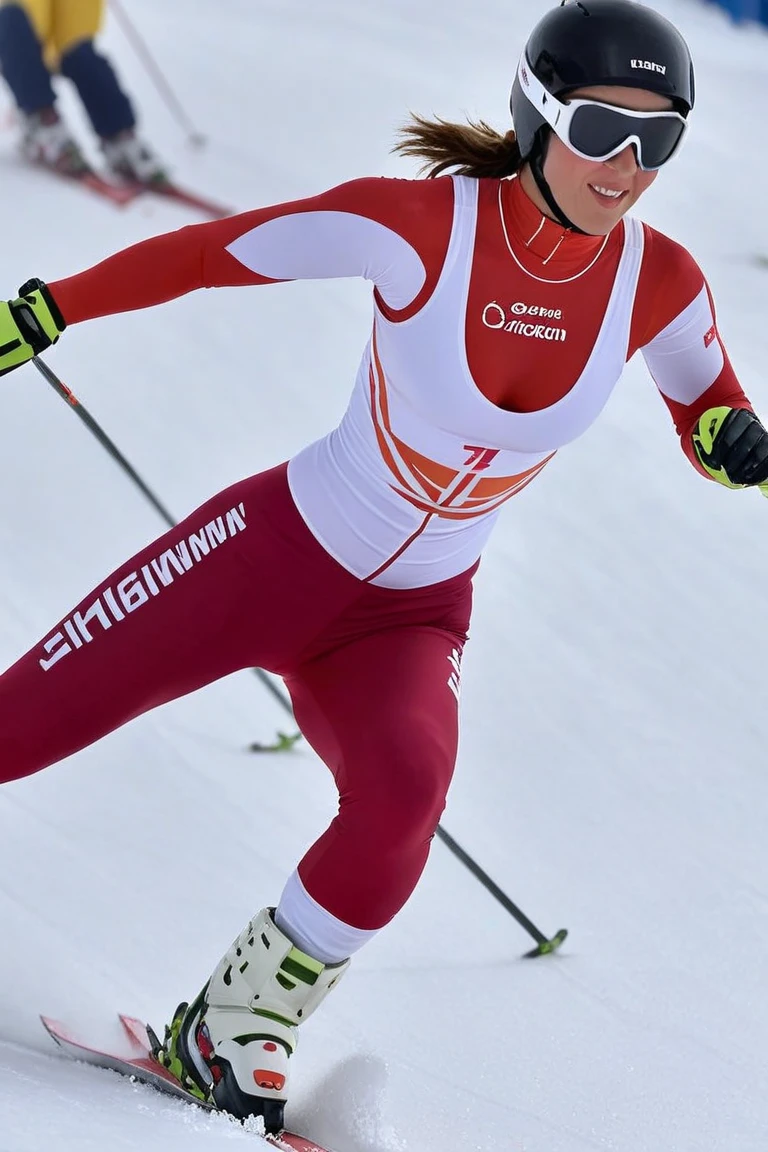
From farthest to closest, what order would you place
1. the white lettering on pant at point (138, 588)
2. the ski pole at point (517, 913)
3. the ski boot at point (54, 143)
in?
the ski boot at point (54, 143) → the ski pole at point (517, 913) → the white lettering on pant at point (138, 588)

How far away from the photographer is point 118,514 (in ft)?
12.3

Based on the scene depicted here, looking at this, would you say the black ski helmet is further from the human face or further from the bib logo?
the bib logo

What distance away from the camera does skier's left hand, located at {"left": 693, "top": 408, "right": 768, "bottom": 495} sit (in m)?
1.89

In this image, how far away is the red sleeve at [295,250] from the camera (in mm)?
1814

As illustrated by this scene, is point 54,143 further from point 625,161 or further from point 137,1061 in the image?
point 137,1061

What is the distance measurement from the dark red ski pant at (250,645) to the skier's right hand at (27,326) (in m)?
0.34

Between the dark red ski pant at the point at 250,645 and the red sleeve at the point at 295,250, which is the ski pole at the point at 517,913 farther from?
the red sleeve at the point at 295,250

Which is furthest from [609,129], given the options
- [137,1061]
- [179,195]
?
[179,195]

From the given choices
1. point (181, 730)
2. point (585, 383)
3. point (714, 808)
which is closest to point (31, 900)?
point (181, 730)

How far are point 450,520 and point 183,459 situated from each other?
2.22 metres

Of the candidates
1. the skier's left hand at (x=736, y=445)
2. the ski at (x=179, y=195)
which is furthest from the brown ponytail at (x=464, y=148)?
the ski at (x=179, y=195)

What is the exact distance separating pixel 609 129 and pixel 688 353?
403 mm

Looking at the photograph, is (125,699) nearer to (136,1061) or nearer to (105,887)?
(136,1061)

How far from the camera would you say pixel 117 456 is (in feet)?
8.21
